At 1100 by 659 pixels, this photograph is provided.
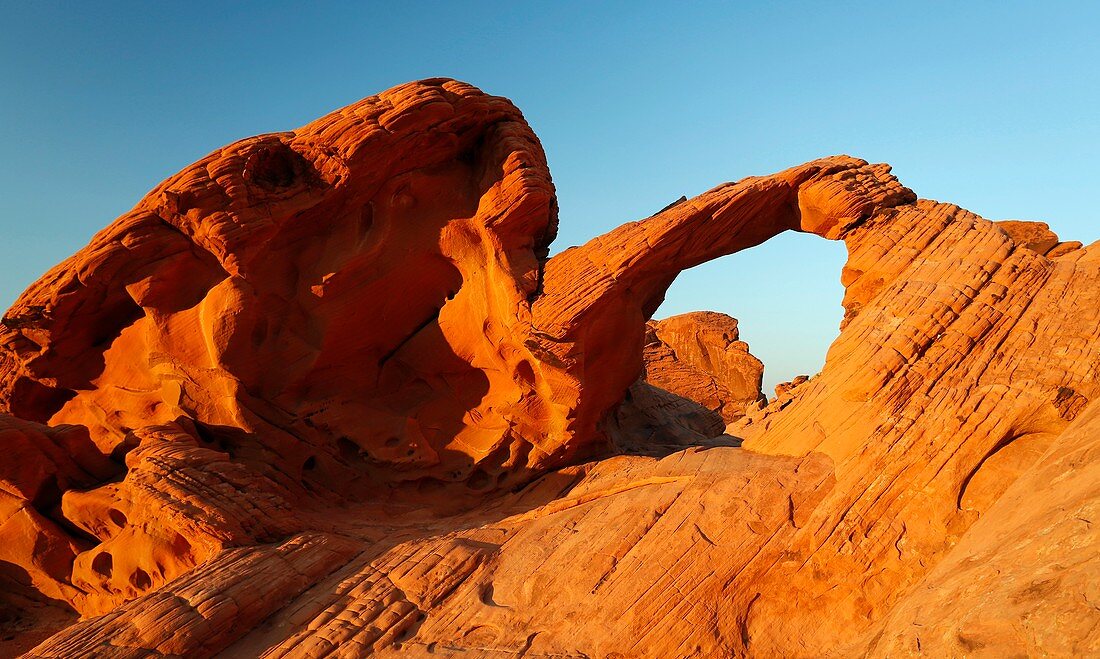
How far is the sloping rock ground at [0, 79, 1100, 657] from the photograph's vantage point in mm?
6598

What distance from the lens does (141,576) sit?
27.7ft

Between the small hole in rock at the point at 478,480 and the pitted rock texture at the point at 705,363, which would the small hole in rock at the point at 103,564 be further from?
the pitted rock texture at the point at 705,363

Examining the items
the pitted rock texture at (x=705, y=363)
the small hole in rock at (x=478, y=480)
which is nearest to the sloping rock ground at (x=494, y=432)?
the small hole in rock at (x=478, y=480)

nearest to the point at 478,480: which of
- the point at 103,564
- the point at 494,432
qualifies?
the point at 494,432

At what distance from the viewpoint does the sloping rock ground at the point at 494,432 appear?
660 cm

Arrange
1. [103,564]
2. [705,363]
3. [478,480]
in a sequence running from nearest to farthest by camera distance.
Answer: [103,564] → [478,480] → [705,363]

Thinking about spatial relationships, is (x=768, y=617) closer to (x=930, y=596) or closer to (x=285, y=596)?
(x=930, y=596)

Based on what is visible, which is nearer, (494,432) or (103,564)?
(103,564)

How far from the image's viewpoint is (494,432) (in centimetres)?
1095

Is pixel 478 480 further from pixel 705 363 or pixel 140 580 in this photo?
pixel 705 363

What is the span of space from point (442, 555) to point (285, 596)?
163 centimetres

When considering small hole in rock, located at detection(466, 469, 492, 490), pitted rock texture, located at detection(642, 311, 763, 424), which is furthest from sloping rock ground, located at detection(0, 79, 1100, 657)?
pitted rock texture, located at detection(642, 311, 763, 424)

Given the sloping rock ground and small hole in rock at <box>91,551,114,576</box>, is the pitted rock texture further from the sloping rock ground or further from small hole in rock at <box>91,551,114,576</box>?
small hole in rock at <box>91,551,114,576</box>

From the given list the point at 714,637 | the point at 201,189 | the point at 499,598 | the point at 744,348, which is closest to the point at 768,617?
the point at 714,637
